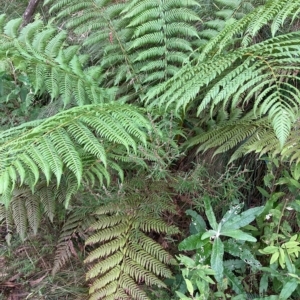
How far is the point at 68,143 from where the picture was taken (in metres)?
1.58

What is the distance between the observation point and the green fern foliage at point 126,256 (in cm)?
164

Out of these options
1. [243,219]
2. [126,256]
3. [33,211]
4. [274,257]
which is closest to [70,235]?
[33,211]

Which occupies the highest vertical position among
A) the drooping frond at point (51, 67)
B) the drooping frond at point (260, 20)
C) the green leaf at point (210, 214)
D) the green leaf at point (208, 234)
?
the drooping frond at point (260, 20)

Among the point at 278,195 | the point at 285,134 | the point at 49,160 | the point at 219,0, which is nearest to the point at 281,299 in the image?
the point at 278,195

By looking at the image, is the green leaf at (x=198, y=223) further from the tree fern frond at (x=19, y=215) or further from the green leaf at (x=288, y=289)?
the tree fern frond at (x=19, y=215)

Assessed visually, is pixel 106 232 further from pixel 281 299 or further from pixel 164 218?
pixel 281 299

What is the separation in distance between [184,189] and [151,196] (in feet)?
0.46

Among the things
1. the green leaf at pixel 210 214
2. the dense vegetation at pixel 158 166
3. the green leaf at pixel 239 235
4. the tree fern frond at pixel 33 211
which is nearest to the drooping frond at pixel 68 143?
the dense vegetation at pixel 158 166

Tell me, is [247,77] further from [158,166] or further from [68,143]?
[68,143]

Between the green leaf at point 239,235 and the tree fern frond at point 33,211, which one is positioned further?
the tree fern frond at point 33,211

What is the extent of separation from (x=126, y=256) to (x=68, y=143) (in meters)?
0.51

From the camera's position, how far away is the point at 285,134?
140 cm

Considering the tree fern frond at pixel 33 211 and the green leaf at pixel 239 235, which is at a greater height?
the green leaf at pixel 239 235

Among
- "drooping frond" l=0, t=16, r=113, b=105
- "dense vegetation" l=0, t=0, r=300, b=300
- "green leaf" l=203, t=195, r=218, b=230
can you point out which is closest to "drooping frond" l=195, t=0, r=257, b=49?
"dense vegetation" l=0, t=0, r=300, b=300
